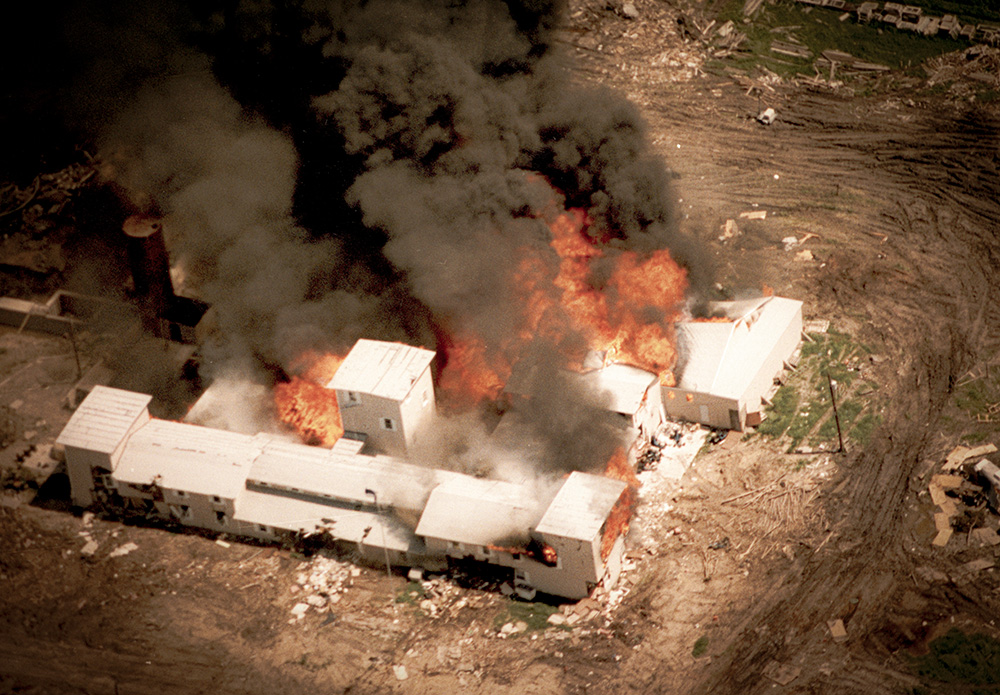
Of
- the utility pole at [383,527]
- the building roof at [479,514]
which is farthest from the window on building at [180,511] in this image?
the building roof at [479,514]

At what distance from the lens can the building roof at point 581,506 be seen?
30.0m

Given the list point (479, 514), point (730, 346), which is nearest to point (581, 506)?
point (479, 514)

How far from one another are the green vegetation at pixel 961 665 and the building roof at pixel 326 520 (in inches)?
561

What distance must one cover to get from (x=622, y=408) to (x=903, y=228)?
16.9 meters

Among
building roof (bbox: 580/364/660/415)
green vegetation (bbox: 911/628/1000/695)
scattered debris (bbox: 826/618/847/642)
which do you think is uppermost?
building roof (bbox: 580/364/660/415)

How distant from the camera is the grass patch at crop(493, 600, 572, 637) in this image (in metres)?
30.5

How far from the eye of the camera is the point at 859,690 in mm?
27688

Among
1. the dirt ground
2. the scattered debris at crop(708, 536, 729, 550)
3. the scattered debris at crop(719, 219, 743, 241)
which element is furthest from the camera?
the scattered debris at crop(719, 219, 743, 241)

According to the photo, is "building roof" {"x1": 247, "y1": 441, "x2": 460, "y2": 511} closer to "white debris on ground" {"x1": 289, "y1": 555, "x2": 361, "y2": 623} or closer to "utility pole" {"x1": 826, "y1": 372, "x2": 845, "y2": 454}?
"white debris on ground" {"x1": 289, "y1": 555, "x2": 361, "y2": 623}

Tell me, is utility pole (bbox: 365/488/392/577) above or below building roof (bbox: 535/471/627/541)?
below

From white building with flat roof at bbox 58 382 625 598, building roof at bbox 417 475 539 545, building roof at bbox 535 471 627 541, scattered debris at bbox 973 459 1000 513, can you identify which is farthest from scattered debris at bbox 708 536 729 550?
scattered debris at bbox 973 459 1000 513

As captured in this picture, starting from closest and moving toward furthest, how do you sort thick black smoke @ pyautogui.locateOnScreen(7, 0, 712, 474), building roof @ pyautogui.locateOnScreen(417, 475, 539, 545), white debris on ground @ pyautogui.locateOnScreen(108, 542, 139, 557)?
building roof @ pyautogui.locateOnScreen(417, 475, 539, 545)
white debris on ground @ pyautogui.locateOnScreen(108, 542, 139, 557)
thick black smoke @ pyautogui.locateOnScreen(7, 0, 712, 474)

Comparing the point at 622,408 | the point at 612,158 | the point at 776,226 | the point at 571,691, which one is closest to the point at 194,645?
the point at 571,691

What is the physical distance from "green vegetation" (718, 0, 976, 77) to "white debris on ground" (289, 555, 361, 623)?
3221 cm
